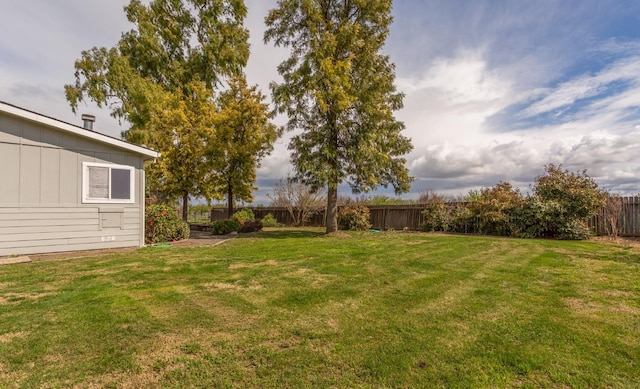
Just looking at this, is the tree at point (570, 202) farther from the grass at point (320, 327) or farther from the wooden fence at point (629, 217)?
the grass at point (320, 327)

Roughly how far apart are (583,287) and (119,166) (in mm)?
11063

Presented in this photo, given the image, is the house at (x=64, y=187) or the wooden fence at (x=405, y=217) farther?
the wooden fence at (x=405, y=217)

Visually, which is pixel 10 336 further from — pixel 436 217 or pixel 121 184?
pixel 436 217

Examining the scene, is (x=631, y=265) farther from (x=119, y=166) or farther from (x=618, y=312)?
(x=119, y=166)

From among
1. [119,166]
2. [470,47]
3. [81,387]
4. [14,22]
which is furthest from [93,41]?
[81,387]

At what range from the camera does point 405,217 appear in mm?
17719

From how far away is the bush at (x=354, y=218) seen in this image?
17266 millimetres

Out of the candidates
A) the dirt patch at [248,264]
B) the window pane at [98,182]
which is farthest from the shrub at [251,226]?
the dirt patch at [248,264]

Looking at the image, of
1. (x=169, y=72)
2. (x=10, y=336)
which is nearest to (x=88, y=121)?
(x=10, y=336)

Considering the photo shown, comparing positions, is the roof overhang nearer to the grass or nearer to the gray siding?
the gray siding

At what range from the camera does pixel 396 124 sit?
15.2 meters

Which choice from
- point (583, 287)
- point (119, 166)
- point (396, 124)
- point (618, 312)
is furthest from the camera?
point (396, 124)

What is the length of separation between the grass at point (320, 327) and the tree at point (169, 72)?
11365mm

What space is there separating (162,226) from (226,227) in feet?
13.6
